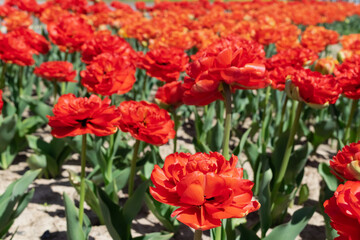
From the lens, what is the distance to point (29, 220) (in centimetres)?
231

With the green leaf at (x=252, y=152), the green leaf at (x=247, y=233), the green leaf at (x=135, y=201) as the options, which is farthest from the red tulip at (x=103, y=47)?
the green leaf at (x=247, y=233)

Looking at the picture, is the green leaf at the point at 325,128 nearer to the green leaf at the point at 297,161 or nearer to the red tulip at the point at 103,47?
the green leaf at the point at 297,161

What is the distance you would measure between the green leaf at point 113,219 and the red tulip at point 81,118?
318 mm

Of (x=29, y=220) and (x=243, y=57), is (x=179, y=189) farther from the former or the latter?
(x=29, y=220)

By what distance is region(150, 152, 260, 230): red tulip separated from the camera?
94 centimetres

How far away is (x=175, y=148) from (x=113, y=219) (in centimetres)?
77

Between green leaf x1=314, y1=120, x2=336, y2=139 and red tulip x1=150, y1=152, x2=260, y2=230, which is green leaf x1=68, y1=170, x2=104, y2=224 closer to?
red tulip x1=150, y1=152, x2=260, y2=230

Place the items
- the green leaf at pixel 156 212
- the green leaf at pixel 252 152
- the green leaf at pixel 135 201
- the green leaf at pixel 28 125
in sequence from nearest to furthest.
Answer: the green leaf at pixel 135 201, the green leaf at pixel 156 212, the green leaf at pixel 252 152, the green leaf at pixel 28 125

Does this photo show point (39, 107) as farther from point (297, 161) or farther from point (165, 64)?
point (297, 161)

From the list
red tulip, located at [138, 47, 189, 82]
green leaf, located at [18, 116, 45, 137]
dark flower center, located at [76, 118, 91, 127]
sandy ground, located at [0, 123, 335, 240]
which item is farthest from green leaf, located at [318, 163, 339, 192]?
green leaf, located at [18, 116, 45, 137]

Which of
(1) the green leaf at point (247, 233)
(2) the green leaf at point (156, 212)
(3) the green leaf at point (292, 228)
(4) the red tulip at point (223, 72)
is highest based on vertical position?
(4) the red tulip at point (223, 72)

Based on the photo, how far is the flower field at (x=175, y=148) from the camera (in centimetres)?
102

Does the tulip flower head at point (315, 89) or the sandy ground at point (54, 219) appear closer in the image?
the tulip flower head at point (315, 89)

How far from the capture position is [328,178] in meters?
2.02
